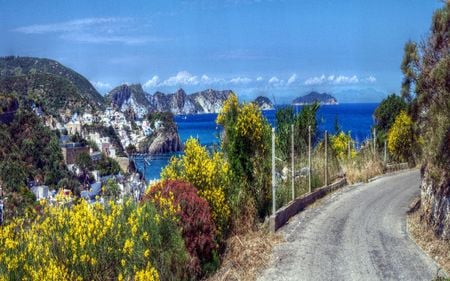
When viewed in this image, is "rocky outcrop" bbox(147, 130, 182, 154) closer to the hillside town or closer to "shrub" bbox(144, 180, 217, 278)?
the hillside town

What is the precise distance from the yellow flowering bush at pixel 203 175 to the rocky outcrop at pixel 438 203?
12.6ft

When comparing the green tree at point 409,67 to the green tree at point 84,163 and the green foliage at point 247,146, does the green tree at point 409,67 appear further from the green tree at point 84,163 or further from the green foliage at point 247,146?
the green tree at point 84,163

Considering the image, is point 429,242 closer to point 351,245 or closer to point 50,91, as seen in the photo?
point 351,245

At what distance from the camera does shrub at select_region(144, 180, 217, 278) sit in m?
7.61

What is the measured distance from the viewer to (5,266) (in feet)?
16.1

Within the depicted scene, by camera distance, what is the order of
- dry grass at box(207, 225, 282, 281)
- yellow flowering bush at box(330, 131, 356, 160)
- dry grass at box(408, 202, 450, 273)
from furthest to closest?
yellow flowering bush at box(330, 131, 356, 160), dry grass at box(408, 202, 450, 273), dry grass at box(207, 225, 282, 281)

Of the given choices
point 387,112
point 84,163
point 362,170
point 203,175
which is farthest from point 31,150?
point 203,175

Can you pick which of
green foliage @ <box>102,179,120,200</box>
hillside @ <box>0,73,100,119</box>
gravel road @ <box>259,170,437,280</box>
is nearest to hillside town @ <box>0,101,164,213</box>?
hillside @ <box>0,73,100,119</box>

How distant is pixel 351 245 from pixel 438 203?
1837 millimetres

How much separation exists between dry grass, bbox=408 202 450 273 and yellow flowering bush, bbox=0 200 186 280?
5.04 metres

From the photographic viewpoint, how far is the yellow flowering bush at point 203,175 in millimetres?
9109

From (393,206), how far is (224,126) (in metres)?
5.39

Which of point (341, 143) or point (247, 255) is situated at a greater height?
point (341, 143)

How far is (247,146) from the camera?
37.8 feet
